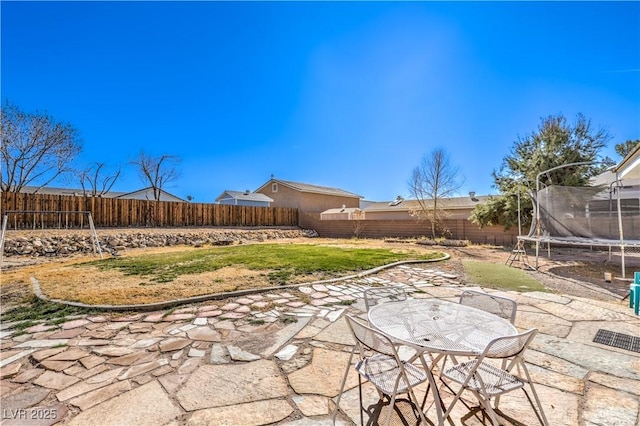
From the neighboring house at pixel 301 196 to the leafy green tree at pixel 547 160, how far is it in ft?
48.6

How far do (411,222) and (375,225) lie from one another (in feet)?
7.21

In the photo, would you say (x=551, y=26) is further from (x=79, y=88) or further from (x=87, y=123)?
(x=87, y=123)

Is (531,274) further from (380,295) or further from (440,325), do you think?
(440,325)

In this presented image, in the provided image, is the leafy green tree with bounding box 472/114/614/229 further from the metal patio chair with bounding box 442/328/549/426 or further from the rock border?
the metal patio chair with bounding box 442/328/549/426

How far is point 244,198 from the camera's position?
24484mm

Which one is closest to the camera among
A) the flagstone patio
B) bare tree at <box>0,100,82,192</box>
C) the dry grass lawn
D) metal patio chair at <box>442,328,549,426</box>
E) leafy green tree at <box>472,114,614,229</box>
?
metal patio chair at <box>442,328,549,426</box>

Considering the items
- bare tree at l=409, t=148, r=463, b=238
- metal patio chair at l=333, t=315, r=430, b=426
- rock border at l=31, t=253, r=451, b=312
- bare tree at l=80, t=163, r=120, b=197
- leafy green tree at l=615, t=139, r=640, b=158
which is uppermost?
leafy green tree at l=615, t=139, r=640, b=158

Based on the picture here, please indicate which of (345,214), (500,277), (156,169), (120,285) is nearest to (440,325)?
(500,277)

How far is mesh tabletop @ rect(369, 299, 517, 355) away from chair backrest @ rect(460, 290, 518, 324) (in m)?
0.20

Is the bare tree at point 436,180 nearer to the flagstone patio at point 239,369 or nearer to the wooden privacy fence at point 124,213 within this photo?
the wooden privacy fence at point 124,213

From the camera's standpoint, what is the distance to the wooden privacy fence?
1044 cm

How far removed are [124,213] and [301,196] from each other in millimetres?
13643

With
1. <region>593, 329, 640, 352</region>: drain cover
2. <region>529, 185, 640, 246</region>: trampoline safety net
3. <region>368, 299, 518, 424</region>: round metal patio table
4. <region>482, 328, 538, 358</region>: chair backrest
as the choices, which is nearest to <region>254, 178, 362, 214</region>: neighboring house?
<region>529, 185, 640, 246</region>: trampoline safety net

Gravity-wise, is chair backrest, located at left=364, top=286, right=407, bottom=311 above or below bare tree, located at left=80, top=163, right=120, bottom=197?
below
